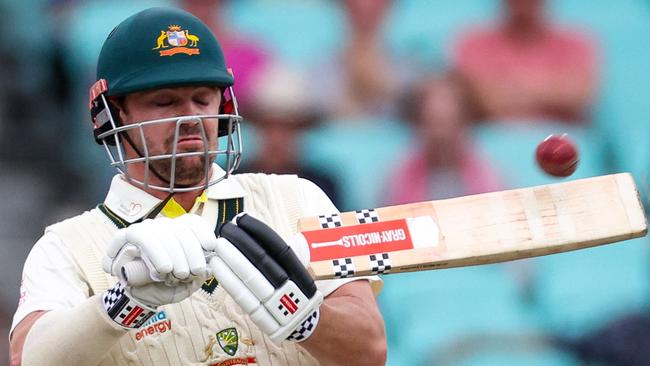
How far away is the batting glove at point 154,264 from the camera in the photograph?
5.82 feet

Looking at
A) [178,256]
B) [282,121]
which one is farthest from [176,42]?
[282,121]

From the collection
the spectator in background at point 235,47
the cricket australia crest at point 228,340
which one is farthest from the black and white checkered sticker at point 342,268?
the spectator in background at point 235,47

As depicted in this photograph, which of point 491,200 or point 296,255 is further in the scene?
point 491,200

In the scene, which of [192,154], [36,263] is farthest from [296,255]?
[36,263]

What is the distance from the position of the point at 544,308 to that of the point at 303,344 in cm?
198

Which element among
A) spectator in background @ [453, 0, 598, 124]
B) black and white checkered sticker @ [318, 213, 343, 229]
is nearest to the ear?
black and white checkered sticker @ [318, 213, 343, 229]

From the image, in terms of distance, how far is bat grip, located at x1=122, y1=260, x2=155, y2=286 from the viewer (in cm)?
182

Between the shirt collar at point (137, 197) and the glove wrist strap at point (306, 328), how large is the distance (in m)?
0.46

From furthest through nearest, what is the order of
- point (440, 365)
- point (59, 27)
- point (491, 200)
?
point (59, 27)
point (440, 365)
point (491, 200)

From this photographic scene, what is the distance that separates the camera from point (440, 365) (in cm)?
366

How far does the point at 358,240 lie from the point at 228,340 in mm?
327

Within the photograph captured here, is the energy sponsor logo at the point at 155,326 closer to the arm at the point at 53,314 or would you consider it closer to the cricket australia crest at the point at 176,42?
the arm at the point at 53,314

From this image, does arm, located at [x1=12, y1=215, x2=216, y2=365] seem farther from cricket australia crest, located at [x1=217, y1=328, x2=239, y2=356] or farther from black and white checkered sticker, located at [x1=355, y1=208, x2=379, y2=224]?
black and white checkered sticker, located at [x1=355, y1=208, x2=379, y2=224]

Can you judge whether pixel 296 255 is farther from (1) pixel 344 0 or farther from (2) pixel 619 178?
(1) pixel 344 0
